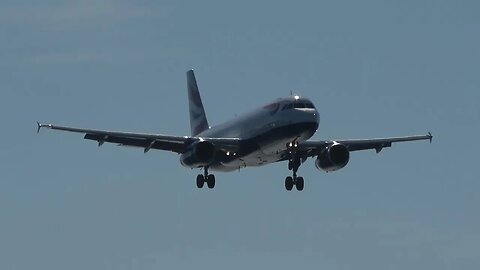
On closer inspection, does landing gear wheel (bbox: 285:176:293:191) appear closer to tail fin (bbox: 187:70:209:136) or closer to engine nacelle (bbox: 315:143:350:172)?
engine nacelle (bbox: 315:143:350:172)

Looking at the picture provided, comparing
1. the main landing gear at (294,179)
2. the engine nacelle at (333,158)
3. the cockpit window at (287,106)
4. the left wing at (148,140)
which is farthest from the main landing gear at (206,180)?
the cockpit window at (287,106)

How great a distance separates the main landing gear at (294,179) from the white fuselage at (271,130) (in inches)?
31.7

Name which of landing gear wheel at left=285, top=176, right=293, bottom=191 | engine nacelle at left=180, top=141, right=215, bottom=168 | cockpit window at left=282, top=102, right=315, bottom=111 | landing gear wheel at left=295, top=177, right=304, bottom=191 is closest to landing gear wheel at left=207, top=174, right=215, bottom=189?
engine nacelle at left=180, top=141, right=215, bottom=168

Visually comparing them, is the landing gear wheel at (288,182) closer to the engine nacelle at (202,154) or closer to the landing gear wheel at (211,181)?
the engine nacelle at (202,154)

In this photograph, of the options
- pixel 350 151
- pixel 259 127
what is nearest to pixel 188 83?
pixel 350 151

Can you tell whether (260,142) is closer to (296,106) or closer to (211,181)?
(296,106)

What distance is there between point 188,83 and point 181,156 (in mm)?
29849

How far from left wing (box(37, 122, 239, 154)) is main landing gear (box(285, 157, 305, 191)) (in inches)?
160

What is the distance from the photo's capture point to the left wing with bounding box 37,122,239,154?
101875 mm

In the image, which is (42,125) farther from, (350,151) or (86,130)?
(350,151)

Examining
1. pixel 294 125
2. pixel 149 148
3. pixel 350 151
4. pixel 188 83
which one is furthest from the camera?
pixel 188 83

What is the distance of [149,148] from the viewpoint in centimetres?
10500

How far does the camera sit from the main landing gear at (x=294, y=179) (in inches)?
4013

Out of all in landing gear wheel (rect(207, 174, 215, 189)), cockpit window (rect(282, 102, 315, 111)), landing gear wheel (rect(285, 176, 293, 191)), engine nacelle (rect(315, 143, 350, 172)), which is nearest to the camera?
cockpit window (rect(282, 102, 315, 111))
